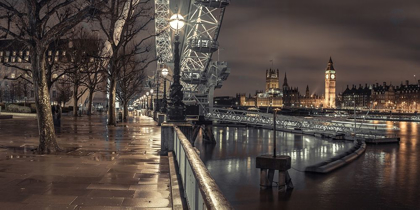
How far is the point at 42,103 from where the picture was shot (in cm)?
1463

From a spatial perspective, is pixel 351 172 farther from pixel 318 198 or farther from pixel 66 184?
pixel 66 184

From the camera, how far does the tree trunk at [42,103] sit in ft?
47.1

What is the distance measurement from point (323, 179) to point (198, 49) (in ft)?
127

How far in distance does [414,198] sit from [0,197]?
84.0ft

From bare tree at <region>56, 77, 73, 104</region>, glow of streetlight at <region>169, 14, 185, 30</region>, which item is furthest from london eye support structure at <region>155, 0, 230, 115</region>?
glow of streetlight at <region>169, 14, 185, 30</region>

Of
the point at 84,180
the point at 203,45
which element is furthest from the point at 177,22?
the point at 203,45

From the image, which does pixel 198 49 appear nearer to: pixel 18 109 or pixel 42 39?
pixel 18 109

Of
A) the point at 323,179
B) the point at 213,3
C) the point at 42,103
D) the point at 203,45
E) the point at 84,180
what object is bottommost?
the point at 323,179

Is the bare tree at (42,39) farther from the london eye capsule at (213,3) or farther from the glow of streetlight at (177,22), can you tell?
the london eye capsule at (213,3)

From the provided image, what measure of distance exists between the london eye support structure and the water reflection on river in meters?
18.3

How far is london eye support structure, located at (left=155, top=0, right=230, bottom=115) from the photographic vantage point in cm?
6188

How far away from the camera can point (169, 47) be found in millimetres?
90750

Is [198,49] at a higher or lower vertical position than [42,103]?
higher

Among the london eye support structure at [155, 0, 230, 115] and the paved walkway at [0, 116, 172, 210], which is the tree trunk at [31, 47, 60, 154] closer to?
the paved walkway at [0, 116, 172, 210]
